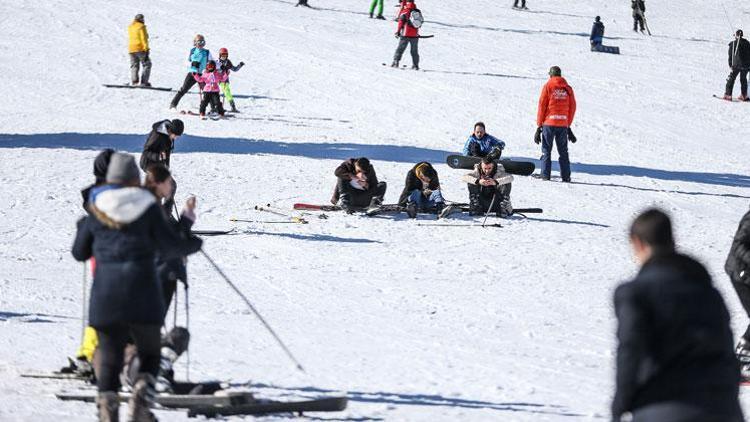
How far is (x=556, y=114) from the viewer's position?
17.2 metres

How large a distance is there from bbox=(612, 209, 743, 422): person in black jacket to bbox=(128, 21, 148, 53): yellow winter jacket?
2040cm

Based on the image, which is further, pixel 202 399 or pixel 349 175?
pixel 349 175

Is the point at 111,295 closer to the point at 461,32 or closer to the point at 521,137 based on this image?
the point at 521,137

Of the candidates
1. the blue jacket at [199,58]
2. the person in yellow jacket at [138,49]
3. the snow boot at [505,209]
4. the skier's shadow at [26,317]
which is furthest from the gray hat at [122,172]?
the person in yellow jacket at [138,49]

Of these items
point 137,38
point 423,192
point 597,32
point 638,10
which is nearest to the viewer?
point 423,192

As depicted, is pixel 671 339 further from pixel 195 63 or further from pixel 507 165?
pixel 195 63

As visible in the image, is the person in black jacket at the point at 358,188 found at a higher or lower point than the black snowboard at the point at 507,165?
lower

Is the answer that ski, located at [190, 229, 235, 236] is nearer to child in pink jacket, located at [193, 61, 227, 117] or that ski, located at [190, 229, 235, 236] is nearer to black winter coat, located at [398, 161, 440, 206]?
black winter coat, located at [398, 161, 440, 206]

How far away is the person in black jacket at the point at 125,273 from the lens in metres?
5.43

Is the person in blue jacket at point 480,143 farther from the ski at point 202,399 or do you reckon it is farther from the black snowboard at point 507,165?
the ski at point 202,399

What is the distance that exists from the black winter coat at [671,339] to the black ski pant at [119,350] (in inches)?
88.7

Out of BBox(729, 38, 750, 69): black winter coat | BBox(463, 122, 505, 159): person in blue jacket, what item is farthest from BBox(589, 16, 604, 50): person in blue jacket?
BBox(463, 122, 505, 159): person in blue jacket

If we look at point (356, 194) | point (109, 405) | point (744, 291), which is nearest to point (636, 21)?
point (356, 194)

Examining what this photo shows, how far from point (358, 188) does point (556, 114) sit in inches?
146
